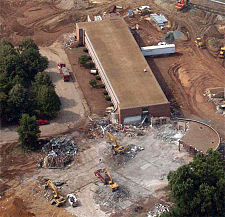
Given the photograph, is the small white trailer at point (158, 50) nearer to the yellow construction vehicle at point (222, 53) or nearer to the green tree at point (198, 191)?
the yellow construction vehicle at point (222, 53)

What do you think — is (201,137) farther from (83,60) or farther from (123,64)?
(83,60)

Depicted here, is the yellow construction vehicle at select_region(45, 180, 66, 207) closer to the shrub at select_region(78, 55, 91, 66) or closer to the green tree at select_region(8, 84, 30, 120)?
the green tree at select_region(8, 84, 30, 120)

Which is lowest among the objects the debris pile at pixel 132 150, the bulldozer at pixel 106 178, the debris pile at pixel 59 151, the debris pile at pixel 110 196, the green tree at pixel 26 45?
the debris pile at pixel 59 151

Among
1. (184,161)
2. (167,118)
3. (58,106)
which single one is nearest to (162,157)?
(184,161)

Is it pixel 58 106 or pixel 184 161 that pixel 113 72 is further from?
pixel 184 161

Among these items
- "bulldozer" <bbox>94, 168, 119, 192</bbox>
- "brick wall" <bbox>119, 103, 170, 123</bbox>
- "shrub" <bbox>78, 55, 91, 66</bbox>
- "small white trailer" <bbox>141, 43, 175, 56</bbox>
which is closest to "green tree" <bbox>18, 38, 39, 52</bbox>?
"shrub" <bbox>78, 55, 91, 66</bbox>

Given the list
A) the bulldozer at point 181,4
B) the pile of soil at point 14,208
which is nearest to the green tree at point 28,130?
the pile of soil at point 14,208
